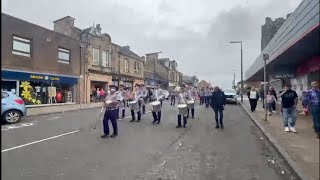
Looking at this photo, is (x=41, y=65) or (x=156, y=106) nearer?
(x=156, y=106)

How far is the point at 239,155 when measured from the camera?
7.81 meters

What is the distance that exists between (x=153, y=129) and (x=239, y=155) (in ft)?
15.9

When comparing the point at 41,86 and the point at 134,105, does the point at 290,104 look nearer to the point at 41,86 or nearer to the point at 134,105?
the point at 134,105

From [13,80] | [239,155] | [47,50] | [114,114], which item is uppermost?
[47,50]

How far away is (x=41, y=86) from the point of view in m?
26.0

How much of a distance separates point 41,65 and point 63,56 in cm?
328

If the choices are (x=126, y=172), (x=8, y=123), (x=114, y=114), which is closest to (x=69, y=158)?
(x=126, y=172)

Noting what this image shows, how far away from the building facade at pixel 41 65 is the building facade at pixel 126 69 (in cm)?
842

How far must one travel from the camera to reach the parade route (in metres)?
6.00

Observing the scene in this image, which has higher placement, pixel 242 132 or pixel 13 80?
pixel 13 80

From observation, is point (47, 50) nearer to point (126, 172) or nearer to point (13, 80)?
point (13, 80)

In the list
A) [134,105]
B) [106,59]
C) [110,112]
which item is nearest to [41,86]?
[106,59]

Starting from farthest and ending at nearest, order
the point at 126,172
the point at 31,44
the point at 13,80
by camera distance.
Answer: the point at 31,44, the point at 13,80, the point at 126,172

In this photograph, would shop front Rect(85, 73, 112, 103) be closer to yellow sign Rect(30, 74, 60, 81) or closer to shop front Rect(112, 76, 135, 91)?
shop front Rect(112, 76, 135, 91)
